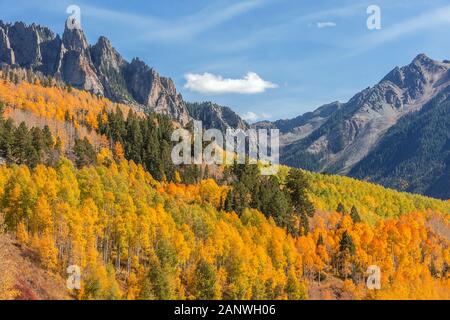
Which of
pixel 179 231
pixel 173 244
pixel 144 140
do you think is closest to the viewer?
pixel 173 244

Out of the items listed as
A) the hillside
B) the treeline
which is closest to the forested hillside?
the hillside

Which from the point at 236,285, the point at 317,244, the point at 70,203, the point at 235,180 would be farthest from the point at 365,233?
the point at 70,203

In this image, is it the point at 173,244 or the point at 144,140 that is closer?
the point at 173,244

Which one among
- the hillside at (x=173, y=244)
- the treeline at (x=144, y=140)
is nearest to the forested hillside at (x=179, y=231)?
the hillside at (x=173, y=244)

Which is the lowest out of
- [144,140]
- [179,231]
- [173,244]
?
[173,244]

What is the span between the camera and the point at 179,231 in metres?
103

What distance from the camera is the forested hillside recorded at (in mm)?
86625

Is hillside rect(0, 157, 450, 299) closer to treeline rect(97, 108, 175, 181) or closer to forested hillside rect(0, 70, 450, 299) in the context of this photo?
forested hillside rect(0, 70, 450, 299)

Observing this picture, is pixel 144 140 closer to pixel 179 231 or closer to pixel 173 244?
pixel 179 231

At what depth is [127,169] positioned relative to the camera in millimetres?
145125

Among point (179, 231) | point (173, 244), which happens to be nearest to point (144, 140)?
point (179, 231)
